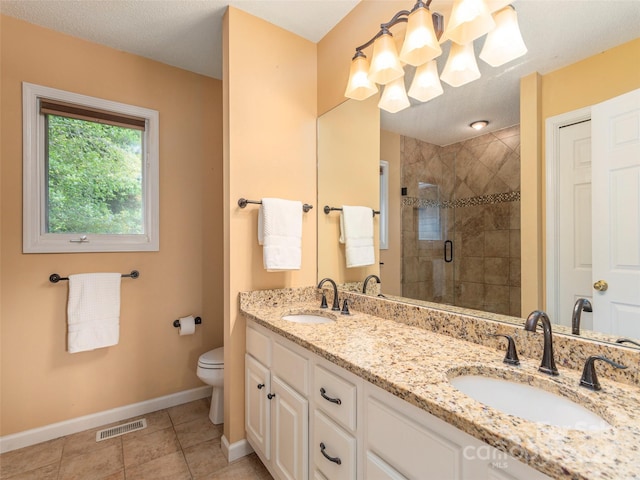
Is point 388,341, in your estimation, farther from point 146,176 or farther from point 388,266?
point 146,176

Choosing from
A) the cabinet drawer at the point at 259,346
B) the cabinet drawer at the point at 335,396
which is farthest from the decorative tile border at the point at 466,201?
the cabinet drawer at the point at 259,346

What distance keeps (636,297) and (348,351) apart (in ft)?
2.79

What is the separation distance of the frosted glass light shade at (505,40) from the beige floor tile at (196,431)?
2432 mm

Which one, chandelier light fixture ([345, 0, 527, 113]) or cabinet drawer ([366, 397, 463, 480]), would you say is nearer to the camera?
cabinet drawer ([366, 397, 463, 480])

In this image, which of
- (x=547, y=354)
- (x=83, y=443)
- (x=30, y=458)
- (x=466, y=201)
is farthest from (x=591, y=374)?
(x=30, y=458)

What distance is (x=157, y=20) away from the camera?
1.81m

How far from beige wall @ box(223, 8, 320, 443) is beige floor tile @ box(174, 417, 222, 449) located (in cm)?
27

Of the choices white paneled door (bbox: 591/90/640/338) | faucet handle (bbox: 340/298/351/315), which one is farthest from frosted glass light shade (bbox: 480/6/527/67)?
faucet handle (bbox: 340/298/351/315)

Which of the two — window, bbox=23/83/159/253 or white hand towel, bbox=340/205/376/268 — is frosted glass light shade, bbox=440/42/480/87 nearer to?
white hand towel, bbox=340/205/376/268

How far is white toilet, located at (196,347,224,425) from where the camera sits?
1979mm

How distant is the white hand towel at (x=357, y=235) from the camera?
1.80 m

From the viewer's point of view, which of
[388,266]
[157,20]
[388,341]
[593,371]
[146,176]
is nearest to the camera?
[593,371]

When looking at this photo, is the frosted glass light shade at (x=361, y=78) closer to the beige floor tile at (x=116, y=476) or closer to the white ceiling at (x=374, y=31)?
the white ceiling at (x=374, y=31)

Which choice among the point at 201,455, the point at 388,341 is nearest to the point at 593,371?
the point at 388,341
